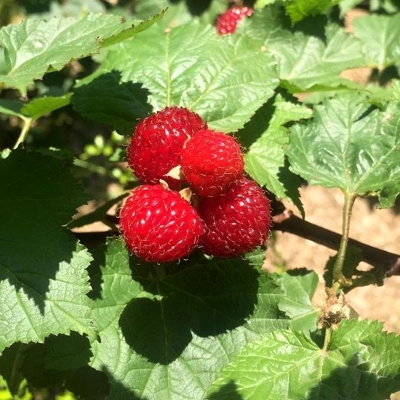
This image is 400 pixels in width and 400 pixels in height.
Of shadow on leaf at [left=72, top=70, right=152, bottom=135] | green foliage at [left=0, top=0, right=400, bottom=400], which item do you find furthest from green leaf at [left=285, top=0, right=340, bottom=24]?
shadow on leaf at [left=72, top=70, right=152, bottom=135]

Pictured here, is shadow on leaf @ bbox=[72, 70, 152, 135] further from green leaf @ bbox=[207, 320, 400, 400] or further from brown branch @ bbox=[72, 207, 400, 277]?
green leaf @ bbox=[207, 320, 400, 400]

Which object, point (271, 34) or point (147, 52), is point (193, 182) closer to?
point (147, 52)

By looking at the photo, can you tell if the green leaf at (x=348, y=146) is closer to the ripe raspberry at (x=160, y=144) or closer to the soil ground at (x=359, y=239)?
the ripe raspberry at (x=160, y=144)

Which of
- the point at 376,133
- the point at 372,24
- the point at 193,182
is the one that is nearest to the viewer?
the point at 193,182

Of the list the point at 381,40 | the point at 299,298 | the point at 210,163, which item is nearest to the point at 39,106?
Answer: the point at 210,163

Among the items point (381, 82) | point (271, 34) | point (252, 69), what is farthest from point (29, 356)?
point (381, 82)

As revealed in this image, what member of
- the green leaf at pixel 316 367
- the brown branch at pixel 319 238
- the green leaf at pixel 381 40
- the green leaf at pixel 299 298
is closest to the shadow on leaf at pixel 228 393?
the green leaf at pixel 316 367

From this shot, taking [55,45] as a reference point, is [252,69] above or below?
below

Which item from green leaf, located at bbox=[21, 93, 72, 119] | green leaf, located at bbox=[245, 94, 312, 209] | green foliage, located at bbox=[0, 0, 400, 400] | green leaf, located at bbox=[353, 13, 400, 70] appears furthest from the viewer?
green leaf, located at bbox=[353, 13, 400, 70]
